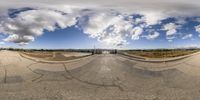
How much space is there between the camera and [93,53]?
8.50m

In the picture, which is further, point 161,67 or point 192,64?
point 161,67

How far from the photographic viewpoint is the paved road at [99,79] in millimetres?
8227

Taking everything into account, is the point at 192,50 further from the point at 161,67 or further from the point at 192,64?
the point at 161,67

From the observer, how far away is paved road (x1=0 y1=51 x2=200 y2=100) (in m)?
8.23

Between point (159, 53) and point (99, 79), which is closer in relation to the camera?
point (159, 53)

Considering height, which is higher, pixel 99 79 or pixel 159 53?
pixel 159 53

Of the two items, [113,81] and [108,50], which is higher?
[108,50]

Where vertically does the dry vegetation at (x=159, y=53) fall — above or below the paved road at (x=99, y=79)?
above

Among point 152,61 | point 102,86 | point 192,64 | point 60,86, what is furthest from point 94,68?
point 192,64

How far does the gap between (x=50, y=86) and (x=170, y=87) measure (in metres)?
3.78

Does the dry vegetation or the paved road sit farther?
the paved road

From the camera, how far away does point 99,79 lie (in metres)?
9.27

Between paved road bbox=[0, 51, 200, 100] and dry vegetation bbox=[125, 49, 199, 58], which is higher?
dry vegetation bbox=[125, 49, 199, 58]

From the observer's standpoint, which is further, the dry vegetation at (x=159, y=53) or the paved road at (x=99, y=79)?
the paved road at (x=99, y=79)
